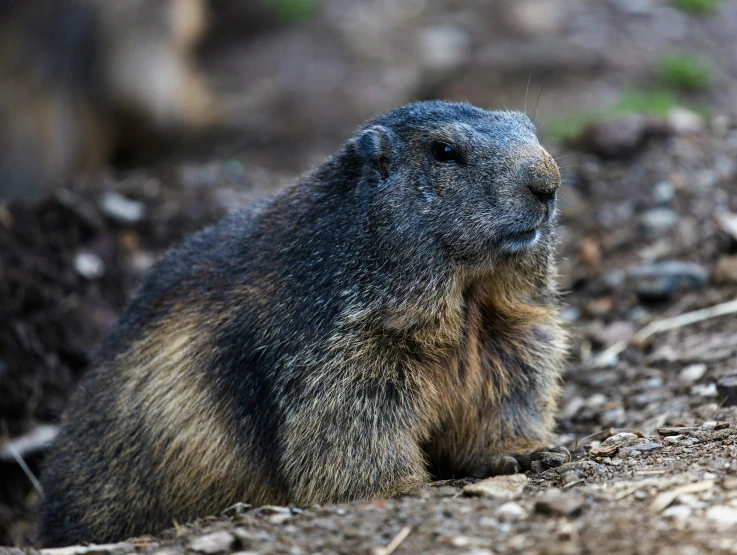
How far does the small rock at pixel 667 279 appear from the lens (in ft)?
25.6

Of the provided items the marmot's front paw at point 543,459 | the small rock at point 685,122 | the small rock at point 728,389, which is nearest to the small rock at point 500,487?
the marmot's front paw at point 543,459

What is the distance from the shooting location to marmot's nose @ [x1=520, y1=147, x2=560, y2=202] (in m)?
4.89

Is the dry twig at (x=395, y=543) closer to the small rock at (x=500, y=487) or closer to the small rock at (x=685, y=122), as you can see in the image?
the small rock at (x=500, y=487)

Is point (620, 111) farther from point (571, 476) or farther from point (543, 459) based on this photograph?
point (571, 476)

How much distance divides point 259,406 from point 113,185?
5.62 m

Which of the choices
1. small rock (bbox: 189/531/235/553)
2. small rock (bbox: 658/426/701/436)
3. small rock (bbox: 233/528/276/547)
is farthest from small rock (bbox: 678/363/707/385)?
small rock (bbox: 189/531/235/553)

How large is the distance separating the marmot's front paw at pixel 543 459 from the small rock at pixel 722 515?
129cm

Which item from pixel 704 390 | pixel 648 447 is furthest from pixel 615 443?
pixel 704 390

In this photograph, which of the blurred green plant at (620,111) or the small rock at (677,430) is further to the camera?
the blurred green plant at (620,111)

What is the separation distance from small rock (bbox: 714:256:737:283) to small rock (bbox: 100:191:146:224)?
580cm

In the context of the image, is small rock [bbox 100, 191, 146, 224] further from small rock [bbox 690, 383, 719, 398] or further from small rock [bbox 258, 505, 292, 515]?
small rock [bbox 690, 383, 719, 398]

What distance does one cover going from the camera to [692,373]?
6.52 m

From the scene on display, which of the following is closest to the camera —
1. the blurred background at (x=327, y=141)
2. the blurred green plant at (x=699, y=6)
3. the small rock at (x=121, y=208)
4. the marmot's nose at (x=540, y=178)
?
the marmot's nose at (x=540, y=178)

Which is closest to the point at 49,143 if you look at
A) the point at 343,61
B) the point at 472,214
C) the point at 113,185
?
the point at 113,185
